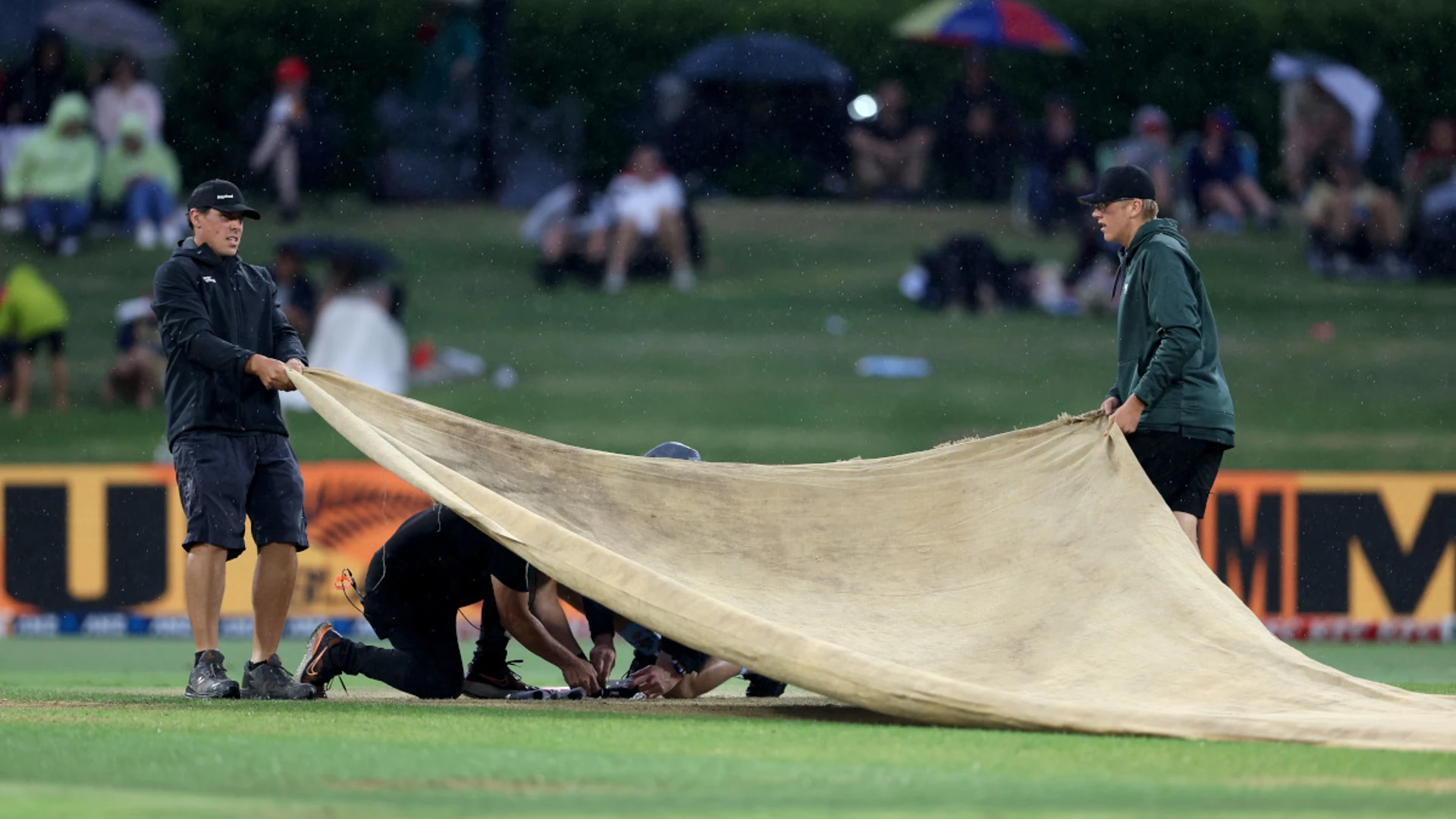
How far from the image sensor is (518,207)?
22.1 m

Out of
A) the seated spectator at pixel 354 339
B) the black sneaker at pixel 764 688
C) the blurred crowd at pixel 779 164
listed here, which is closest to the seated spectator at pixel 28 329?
the blurred crowd at pixel 779 164

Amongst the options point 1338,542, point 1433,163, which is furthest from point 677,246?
point 1338,542

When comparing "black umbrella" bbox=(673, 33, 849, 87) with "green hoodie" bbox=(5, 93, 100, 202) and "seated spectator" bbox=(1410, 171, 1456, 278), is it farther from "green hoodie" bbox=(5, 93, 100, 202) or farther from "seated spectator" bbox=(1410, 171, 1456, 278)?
"seated spectator" bbox=(1410, 171, 1456, 278)

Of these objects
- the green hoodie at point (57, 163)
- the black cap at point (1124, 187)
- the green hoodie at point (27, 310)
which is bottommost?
the green hoodie at point (27, 310)

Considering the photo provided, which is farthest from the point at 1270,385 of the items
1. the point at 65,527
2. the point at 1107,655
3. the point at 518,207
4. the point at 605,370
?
the point at 1107,655

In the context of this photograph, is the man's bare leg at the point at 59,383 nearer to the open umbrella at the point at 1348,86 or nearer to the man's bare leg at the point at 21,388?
the man's bare leg at the point at 21,388

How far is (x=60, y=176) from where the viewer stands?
66.2 ft

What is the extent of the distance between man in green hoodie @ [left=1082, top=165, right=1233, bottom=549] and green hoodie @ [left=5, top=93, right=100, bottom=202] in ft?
48.6

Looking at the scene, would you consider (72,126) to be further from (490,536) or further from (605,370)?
(490,536)

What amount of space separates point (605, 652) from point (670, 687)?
0.32 metres

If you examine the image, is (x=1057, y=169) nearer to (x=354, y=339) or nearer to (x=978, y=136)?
(x=978, y=136)

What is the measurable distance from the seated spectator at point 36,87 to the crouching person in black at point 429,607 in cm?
1432

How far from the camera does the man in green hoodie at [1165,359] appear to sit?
24.7 ft

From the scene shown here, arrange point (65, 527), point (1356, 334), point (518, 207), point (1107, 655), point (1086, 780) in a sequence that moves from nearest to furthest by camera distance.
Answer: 1. point (1086, 780)
2. point (1107, 655)
3. point (65, 527)
4. point (1356, 334)
5. point (518, 207)
